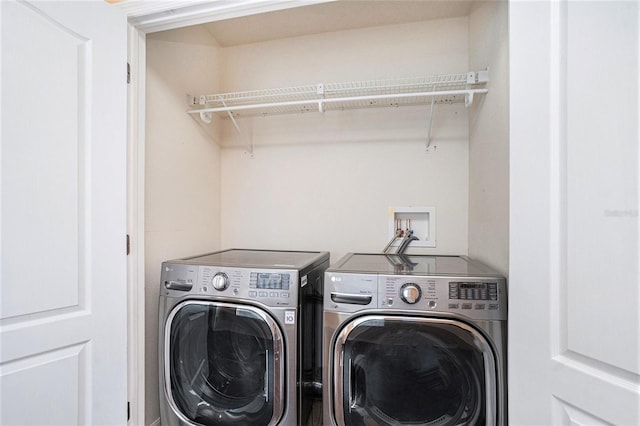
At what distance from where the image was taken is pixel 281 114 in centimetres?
209

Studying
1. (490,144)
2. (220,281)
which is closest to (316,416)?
(220,281)

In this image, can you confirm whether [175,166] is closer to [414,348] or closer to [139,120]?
[139,120]

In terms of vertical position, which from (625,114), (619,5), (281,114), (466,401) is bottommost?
(466,401)

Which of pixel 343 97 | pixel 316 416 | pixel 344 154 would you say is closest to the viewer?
pixel 316 416

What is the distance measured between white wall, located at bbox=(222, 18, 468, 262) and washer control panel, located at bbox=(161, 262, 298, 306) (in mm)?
788

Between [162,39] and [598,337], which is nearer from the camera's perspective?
[598,337]

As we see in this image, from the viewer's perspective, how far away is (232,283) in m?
1.30

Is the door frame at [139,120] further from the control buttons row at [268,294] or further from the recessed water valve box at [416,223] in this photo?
the recessed water valve box at [416,223]

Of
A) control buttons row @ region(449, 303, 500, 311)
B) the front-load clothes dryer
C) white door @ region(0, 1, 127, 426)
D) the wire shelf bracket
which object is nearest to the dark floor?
the front-load clothes dryer

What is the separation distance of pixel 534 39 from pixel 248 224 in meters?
1.87

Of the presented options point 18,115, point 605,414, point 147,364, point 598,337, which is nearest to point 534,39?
point 598,337

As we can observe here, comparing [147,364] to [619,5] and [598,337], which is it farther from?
[619,5]

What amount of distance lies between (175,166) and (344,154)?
1.10m

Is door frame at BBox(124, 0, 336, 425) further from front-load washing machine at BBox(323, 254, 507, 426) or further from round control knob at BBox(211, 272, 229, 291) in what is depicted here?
front-load washing machine at BBox(323, 254, 507, 426)
